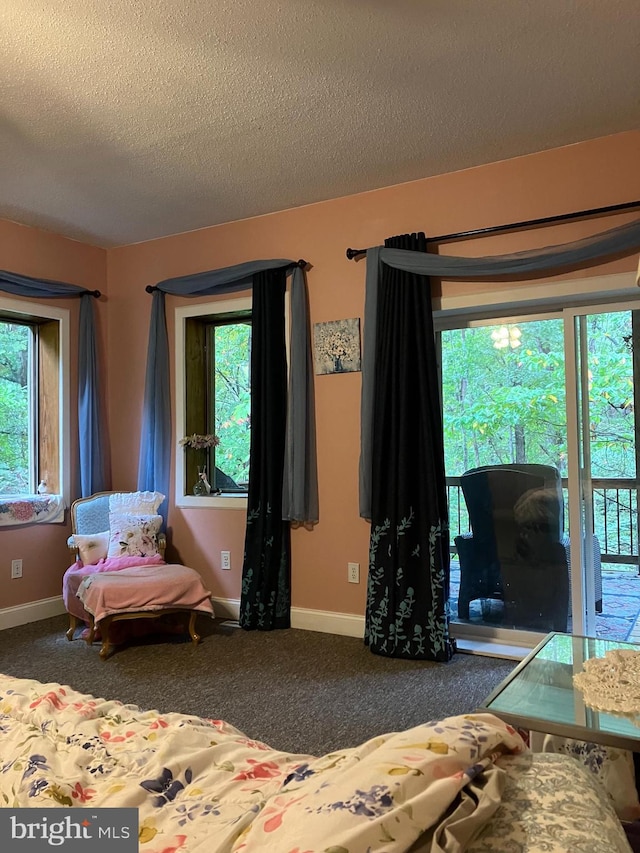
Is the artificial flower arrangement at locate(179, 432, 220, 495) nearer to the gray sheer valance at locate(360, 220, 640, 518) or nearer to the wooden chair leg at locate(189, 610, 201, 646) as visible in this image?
the wooden chair leg at locate(189, 610, 201, 646)

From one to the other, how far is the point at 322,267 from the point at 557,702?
3.04m

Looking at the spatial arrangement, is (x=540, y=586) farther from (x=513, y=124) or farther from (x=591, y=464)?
(x=513, y=124)

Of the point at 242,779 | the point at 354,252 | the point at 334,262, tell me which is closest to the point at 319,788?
the point at 242,779

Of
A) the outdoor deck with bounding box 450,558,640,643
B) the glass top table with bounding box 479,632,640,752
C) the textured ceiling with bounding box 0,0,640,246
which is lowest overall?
the outdoor deck with bounding box 450,558,640,643

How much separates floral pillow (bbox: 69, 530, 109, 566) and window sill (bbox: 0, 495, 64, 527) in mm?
419

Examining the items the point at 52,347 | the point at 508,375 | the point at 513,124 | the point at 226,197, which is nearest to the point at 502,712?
the point at 508,375

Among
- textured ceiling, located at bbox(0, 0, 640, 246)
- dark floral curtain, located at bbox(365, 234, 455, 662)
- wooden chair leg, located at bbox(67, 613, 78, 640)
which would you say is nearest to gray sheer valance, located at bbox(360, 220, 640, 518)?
dark floral curtain, located at bbox(365, 234, 455, 662)

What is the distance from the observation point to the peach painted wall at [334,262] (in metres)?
3.34

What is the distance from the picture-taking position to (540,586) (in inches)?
144

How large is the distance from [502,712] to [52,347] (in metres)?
4.16

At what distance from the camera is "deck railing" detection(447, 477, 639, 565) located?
3.40 meters

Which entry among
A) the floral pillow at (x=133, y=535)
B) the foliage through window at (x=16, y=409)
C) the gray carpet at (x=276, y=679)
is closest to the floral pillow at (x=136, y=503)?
the floral pillow at (x=133, y=535)

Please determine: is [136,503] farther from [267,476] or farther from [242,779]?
[242,779]

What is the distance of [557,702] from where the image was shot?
1.68 metres
